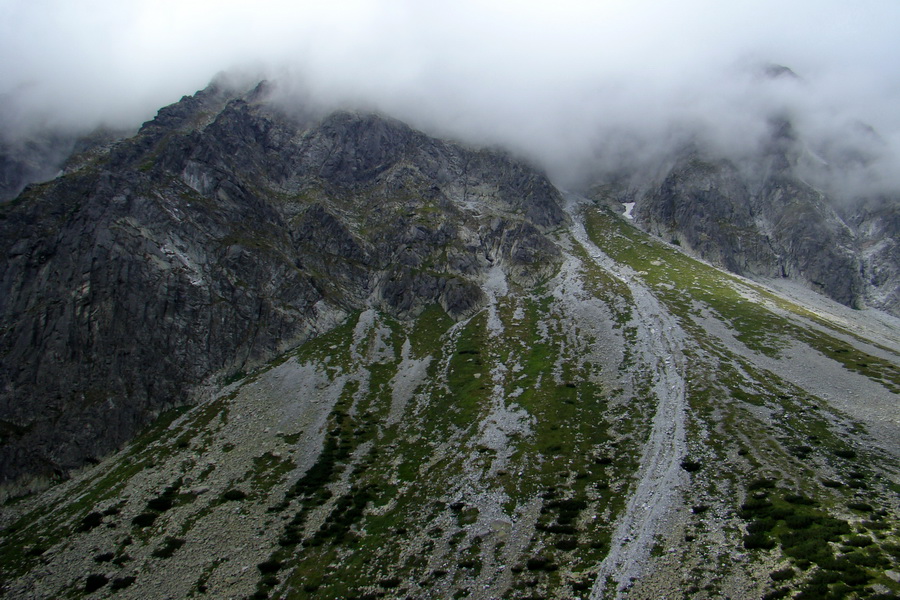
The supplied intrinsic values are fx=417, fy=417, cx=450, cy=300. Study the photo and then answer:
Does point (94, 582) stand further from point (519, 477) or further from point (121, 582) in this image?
point (519, 477)

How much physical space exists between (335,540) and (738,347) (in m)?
77.6

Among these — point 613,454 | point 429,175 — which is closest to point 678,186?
point 429,175

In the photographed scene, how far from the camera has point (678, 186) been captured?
648 ft

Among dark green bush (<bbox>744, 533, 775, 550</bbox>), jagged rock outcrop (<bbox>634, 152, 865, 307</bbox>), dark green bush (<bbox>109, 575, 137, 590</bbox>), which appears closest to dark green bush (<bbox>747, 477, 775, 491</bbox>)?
dark green bush (<bbox>744, 533, 775, 550</bbox>)

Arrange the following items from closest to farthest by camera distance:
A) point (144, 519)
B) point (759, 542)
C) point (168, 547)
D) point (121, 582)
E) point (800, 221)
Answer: point (759, 542) < point (121, 582) < point (168, 547) < point (144, 519) < point (800, 221)

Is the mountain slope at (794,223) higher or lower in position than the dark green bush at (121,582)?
higher

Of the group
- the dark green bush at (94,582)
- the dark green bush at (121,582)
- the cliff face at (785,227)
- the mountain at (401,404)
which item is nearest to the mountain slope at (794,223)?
the cliff face at (785,227)

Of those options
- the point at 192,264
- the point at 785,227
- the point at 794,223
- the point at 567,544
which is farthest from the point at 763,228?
the point at 192,264

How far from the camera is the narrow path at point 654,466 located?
31953 mm

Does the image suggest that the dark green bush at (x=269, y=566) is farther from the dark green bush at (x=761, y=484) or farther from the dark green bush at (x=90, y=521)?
the dark green bush at (x=761, y=484)

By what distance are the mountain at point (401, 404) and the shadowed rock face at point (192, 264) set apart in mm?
681

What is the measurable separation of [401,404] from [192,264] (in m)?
71.2

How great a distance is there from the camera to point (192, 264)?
107938mm

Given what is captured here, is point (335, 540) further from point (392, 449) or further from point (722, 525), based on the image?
point (722, 525)
